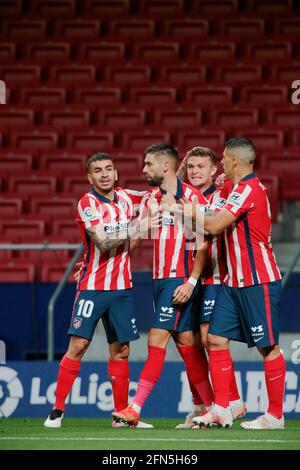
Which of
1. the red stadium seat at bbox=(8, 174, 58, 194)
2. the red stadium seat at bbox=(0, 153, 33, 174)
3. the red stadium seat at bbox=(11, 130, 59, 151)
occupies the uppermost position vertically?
the red stadium seat at bbox=(11, 130, 59, 151)

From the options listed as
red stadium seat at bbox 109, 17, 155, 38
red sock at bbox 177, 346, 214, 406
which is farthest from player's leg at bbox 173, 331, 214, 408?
red stadium seat at bbox 109, 17, 155, 38

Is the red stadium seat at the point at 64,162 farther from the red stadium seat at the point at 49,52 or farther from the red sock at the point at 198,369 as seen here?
the red sock at the point at 198,369

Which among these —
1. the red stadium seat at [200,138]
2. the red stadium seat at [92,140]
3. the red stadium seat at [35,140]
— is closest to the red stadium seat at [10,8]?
the red stadium seat at [35,140]

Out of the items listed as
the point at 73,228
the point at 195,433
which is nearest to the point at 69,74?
the point at 73,228

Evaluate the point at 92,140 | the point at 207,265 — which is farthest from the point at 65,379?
the point at 92,140

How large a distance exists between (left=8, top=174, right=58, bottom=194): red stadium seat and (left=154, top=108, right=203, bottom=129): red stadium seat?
174 cm

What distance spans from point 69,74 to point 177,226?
299 inches

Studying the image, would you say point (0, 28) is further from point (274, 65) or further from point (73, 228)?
point (73, 228)

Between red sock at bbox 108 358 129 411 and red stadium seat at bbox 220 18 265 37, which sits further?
red stadium seat at bbox 220 18 265 37

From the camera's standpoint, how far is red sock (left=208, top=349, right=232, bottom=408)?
284 inches

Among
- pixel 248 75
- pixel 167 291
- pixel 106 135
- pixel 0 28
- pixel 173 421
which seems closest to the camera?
pixel 167 291

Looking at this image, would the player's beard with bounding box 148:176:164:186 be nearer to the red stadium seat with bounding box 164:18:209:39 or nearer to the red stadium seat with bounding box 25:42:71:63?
the red stadium seat with bounding box 25:42:71:63

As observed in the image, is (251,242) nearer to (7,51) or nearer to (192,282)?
(192,282)

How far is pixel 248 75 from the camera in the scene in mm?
14289
